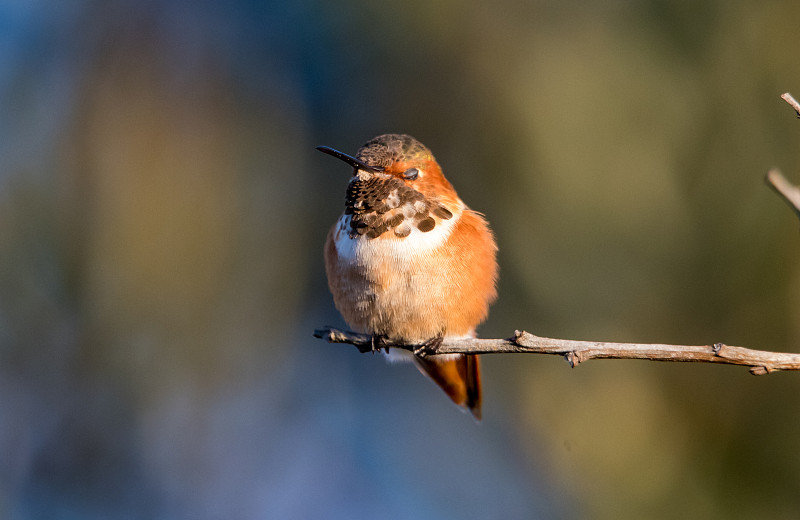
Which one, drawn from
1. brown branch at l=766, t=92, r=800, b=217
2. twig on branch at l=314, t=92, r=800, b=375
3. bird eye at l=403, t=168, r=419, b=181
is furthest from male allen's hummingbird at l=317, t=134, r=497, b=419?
brown branch at l=766, t=92, r=800, b=217

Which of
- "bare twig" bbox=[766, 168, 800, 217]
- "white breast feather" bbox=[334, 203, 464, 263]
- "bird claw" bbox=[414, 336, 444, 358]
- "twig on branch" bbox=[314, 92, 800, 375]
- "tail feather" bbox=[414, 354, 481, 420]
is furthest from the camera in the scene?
"tail feather" bbox=[414, 354, 481, 420]

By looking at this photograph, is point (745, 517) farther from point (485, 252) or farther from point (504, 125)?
point (504, 125)

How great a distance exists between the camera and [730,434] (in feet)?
16.1

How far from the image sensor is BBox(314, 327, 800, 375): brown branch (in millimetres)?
2000

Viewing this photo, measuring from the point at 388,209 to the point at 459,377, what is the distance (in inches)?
46.1

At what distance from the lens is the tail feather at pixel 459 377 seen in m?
3.81

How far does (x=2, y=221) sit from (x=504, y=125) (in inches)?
190

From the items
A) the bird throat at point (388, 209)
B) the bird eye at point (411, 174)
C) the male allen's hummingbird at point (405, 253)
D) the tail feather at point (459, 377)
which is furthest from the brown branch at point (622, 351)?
the tail feather at point (459, 377)

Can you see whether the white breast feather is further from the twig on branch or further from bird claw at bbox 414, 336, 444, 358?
the twig on branch

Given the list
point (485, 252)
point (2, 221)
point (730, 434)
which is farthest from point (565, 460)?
point (2, 221)

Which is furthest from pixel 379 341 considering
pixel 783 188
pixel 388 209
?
pixel 783 188

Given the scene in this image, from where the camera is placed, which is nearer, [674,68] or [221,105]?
[674,68]

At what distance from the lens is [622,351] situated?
6.96ft

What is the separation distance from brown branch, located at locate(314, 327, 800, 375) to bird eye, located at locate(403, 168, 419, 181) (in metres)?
0.85
